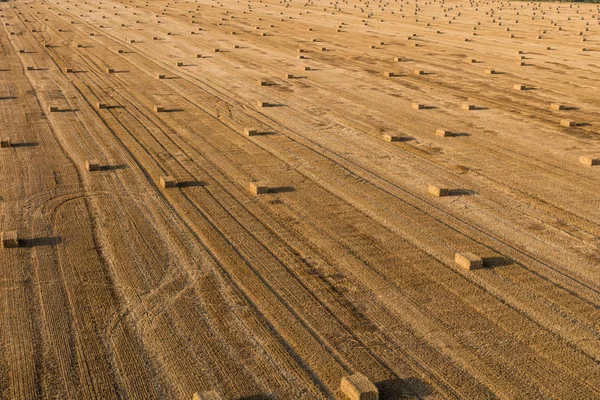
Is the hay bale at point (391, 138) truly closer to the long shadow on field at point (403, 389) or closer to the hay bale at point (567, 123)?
the hay bale at point (567, 123)

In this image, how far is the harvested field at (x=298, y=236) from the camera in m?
7.70

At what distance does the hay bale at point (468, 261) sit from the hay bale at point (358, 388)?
343cm

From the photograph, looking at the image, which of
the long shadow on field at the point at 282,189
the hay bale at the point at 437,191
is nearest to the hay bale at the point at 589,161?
the hay bale at the point at 437,191

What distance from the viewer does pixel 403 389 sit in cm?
729

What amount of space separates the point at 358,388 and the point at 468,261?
3688 millimetres

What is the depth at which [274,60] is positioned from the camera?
2977 cm

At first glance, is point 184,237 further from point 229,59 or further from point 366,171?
point 229,59

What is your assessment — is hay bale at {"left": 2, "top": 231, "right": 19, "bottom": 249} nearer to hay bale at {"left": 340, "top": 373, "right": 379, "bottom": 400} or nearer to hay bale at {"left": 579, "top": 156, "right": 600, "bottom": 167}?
hay bale at {"left": 340, "top": 373, "right": 379, "bottom": 400}

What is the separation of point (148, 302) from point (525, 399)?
483cm

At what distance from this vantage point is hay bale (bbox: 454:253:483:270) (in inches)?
396

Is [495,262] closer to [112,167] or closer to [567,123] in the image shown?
[112,167]

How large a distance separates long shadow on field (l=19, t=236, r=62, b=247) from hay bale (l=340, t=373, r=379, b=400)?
18.8 feet

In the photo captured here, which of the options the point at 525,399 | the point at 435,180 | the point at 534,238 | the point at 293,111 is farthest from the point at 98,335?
the point at 293,111

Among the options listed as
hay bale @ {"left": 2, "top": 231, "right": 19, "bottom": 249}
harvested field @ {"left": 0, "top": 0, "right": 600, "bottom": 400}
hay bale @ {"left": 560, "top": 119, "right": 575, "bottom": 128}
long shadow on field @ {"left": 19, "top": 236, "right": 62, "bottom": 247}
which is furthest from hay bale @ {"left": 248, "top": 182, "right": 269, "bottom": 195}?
hay bale @ {"left": 560, "top": 119, "right": 575, "bottom": 128}
